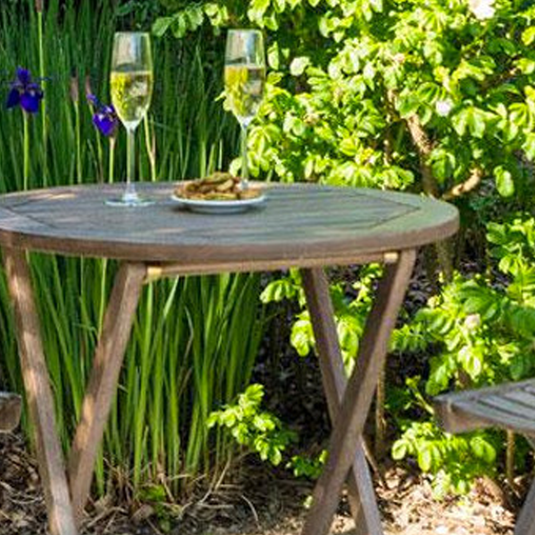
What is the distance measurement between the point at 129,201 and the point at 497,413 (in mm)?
851

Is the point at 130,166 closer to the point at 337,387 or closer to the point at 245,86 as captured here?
the point at 245,86

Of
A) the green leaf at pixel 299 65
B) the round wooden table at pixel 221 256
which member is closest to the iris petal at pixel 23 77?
the round wooden table at pixel 221 256

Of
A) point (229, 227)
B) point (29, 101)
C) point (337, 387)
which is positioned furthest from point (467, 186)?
point (229, 227)

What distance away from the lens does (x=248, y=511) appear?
4090 millimetres

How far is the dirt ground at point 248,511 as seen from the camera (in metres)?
3.95

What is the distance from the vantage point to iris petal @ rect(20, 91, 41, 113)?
338 cm

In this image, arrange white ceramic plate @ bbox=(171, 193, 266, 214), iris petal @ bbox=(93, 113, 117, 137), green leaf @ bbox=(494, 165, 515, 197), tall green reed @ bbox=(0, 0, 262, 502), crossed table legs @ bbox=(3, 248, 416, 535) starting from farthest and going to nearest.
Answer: tall green reed @ bbox=(0, 0, 262, 502)
green leaf @ bbox=(494, 165, 515, 197)
iris petal @ bbox=(93, 113, 117, 137)
white ceramic plate @ bbox=(171, 193, 266, 214)
crossed table legs @ bbox=(3, 248, 416, 535)

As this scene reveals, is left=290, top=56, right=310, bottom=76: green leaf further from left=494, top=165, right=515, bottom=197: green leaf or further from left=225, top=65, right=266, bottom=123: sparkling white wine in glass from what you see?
left=225, top=65, right=266, bottom=123: sparkling white wine in glass

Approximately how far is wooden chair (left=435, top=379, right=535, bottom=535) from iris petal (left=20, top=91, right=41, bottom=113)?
49.9 inches

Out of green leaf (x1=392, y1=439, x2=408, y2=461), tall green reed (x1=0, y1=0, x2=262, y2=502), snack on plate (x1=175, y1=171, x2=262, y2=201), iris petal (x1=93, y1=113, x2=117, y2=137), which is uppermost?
Result: iris petal (x1=93, y1=113, x2=117, y2=137)

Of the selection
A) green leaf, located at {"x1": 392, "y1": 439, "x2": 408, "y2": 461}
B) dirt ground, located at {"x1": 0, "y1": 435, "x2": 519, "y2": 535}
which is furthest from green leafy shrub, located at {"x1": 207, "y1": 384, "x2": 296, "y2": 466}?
green leaf, located at {"x1": 392, "y1": 439, "x2": 408, "y2": 461}

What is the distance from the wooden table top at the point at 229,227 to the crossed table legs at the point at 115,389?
8 centimetres

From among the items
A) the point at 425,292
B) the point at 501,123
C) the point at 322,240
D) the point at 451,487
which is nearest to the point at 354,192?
the point at 501,123

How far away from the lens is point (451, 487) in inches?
154
